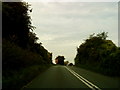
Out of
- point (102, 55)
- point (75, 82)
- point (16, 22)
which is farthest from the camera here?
point (102, 55)

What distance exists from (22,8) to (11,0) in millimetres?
2725

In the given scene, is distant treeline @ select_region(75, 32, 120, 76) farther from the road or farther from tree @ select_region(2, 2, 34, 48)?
tree @ select_region(2, 2, 34, 48)

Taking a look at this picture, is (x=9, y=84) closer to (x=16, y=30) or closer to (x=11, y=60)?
(x=11, y=60)

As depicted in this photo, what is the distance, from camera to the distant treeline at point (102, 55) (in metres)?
A: 35.7

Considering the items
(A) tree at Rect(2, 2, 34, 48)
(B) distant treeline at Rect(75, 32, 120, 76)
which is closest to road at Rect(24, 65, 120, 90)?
(B) distant treeline at Rect(75, 32, 120, 76)

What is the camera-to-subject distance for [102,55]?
46.0m

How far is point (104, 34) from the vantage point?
235ft

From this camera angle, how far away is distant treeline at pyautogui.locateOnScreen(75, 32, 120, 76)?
3574cm

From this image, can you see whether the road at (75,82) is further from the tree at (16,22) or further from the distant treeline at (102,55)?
the tree at (16,22)

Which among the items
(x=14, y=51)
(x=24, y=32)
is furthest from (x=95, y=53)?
(x=14, y=51)

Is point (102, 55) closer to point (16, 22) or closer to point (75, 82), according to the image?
point (16, 22)

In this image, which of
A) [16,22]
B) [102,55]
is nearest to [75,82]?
[16,22]

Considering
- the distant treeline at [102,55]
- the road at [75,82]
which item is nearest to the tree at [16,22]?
the road at [75,82]

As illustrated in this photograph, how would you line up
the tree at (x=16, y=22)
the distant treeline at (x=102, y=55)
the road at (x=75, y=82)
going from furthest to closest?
1. the distant treeline at (x=102, y=55)
2. the tree at (x=16, y=22)
3. the road at (x=75, y=82)
